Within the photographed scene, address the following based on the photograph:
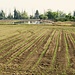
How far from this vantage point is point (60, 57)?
13.9 meters

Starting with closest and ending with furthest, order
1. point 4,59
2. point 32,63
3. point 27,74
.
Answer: point 27,74, point 32,63, point 4,59

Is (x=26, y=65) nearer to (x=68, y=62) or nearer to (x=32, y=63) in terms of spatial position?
(x=32, y=63)

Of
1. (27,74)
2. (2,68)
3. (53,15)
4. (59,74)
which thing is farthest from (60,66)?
(53,15)

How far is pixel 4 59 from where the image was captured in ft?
42.9

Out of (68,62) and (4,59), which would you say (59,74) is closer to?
(68,62)

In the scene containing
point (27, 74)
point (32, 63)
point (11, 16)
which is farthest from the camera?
point (11, 16)

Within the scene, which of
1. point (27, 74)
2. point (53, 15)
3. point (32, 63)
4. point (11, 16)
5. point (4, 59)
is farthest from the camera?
point (11, 16)

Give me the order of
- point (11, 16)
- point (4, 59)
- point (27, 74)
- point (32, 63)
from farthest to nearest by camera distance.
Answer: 1. point (11, 16)
2. point (4, 59)
3. point (32, 63)
4. point (27, 74)

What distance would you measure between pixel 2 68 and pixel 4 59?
2075 mm

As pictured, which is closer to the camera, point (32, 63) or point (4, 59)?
point (32, 63)

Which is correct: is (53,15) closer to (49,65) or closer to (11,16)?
(11,16)

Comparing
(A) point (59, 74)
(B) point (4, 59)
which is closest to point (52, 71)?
(A) point (59, 74)

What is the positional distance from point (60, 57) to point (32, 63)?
2519 mm

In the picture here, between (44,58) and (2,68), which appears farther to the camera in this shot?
(44,58)
